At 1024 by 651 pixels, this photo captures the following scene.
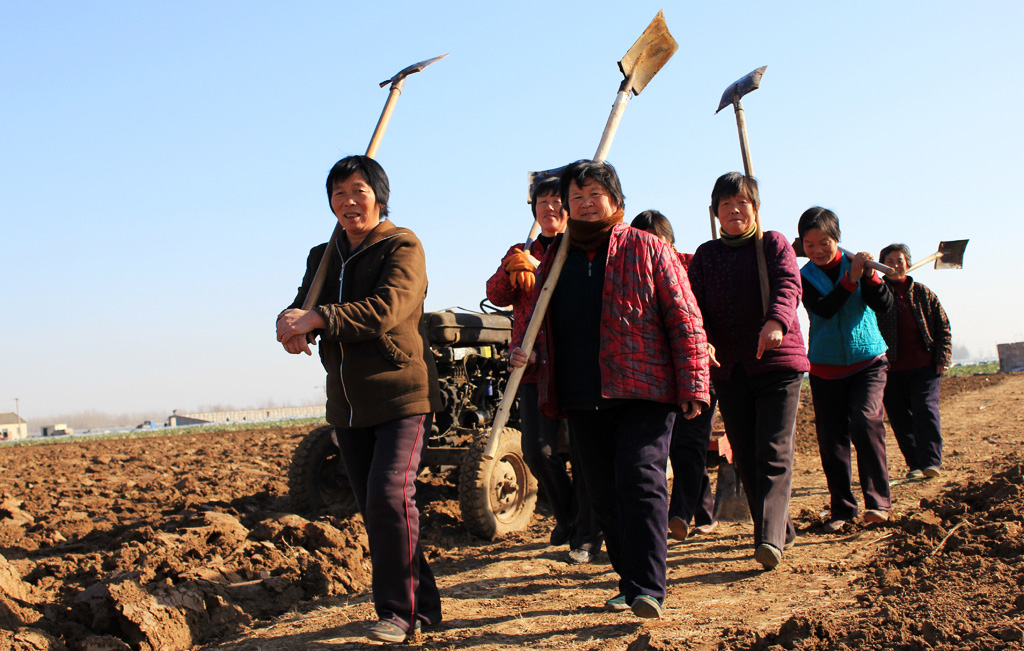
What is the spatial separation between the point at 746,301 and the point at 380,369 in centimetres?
182

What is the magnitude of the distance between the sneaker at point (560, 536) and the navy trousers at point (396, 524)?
160 cm

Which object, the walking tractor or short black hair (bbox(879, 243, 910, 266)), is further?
short black hair (bbox(879, 243, 910, 266))

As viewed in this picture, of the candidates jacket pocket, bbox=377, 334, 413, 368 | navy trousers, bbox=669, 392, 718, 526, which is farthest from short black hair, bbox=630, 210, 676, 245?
jacket pocket, bbox=377, 334, 413, 368

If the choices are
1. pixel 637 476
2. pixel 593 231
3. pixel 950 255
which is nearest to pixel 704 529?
pixel 637 476

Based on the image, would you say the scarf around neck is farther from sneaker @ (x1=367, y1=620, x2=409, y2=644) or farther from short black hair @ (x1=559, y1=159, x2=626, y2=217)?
sneaker @ (x1=367, y1=620, x2=409, y2=644)

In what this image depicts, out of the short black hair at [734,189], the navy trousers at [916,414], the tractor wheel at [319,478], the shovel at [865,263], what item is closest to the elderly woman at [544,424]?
the short black hair at [734,189]

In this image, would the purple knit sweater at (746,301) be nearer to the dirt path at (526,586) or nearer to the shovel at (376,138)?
the dirt path at (526,586)

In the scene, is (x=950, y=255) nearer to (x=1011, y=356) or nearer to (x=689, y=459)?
(x=689, y=459)

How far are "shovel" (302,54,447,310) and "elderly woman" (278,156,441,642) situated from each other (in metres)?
0.04

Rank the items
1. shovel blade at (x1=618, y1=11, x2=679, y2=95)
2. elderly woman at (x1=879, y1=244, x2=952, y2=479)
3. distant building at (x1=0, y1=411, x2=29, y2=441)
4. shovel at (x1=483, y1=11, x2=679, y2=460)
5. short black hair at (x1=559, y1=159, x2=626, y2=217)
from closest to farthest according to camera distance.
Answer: short black hair at (x1=559, y1=159, x2=626, y2=217) → shovel at (x1=483, y1=11, x2=679, y2=460) → shovel blade at (x1=618, y1=11, x2=679, y2=95) → elderly woman at (x1=879, y1=244, x2=952, y2=479) → distant building at (x1=0, y1=411, x2=29, y2=441)

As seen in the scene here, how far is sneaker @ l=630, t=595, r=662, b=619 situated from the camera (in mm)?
2857

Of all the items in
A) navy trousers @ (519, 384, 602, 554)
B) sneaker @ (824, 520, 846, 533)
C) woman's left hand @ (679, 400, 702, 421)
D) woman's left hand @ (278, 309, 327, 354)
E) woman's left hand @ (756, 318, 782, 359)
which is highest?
woman's left hand @ (278, 309, 327, 354)

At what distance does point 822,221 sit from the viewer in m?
4.82

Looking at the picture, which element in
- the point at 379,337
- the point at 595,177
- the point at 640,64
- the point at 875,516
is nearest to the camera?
the point at 379,337
